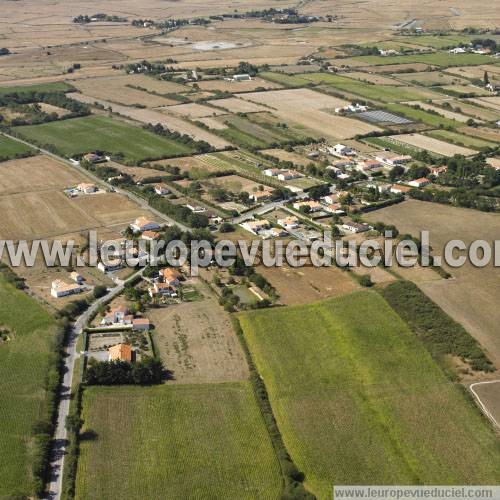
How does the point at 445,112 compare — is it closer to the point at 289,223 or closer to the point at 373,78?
the point at 373,78

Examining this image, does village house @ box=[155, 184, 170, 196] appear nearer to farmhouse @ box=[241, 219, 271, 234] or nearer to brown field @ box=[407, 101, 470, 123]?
farmhouse @ box=[241, 219, 271, 234]

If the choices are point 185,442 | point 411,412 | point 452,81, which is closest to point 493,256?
point 411,412

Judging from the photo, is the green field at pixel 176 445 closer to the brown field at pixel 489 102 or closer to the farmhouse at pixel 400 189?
the farmhouse at pixel 400 189

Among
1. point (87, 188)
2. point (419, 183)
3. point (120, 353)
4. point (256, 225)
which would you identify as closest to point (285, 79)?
point (419, 183)

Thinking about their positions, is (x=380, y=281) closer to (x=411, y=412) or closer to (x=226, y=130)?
(x=411, y=412)

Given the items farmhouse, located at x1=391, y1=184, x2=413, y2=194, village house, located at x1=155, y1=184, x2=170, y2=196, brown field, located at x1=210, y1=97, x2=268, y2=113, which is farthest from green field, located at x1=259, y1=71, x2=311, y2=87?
village house, located at x1=155, y1=184, x2=170, y2=196

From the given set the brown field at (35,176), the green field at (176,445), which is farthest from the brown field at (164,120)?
the green field at (176,445)
